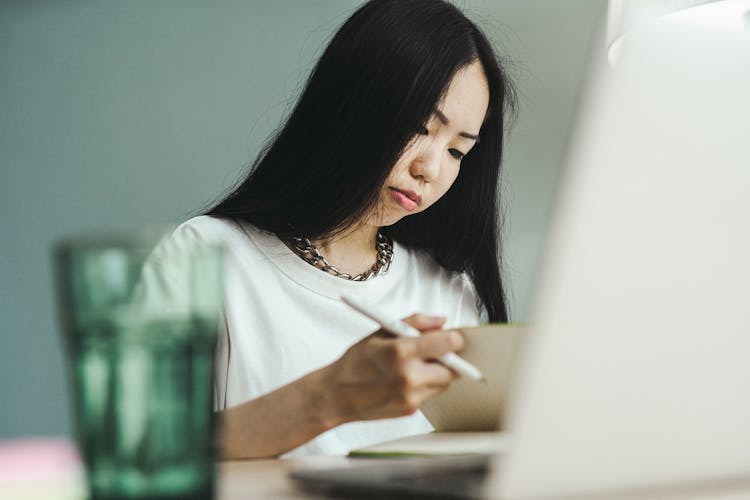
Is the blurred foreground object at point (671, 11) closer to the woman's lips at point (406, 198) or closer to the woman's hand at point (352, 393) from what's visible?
the woman's lips at point (406, 198)

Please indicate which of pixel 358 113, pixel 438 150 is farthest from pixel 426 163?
pixel 358 113

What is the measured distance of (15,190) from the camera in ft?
8.80

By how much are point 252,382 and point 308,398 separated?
585 millimetres

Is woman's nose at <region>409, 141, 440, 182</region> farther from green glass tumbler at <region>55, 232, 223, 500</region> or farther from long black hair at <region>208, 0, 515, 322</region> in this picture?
green glass tumbler at <region>55, 232, 223, 500</region>

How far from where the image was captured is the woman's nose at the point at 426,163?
1.26 metres

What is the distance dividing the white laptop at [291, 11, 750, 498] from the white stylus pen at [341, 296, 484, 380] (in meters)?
0.19

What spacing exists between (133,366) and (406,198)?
3.20 ft

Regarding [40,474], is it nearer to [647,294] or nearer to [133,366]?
[133,366]

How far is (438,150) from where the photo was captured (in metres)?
1.27

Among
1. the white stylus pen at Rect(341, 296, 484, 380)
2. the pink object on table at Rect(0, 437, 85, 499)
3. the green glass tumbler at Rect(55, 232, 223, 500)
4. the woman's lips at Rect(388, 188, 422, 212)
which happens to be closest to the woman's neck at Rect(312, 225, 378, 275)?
the woman's lips at Rect(388, 188, 422, 212)

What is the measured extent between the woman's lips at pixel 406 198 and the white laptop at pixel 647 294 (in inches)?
37.4

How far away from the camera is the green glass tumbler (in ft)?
1.11

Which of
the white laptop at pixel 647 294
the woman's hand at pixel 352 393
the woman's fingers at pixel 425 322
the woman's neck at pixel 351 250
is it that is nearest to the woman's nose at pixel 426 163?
the woman's neck at pixel 351 250

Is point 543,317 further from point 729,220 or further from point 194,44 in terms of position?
point 194,44
